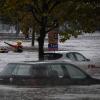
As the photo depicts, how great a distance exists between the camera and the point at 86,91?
47.9 feet

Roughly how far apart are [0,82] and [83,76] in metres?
2.71

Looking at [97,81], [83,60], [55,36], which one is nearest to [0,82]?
[97,81]

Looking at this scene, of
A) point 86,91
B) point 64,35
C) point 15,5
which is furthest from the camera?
point 64,35

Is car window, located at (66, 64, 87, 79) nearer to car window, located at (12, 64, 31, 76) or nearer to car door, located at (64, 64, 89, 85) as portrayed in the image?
car door, located at (64, 64, 89, 85)

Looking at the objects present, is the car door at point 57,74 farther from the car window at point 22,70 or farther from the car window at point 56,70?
the car window at point 22,70

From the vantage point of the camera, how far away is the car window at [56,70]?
15.5 m

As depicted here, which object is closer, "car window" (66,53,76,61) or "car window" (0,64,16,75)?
"car window" (0,64,16,75)

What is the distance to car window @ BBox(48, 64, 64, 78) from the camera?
15453 mm

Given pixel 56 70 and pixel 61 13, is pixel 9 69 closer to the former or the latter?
pixel 56 70

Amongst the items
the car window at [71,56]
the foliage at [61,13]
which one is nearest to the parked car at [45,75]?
the foliage at [61,13]

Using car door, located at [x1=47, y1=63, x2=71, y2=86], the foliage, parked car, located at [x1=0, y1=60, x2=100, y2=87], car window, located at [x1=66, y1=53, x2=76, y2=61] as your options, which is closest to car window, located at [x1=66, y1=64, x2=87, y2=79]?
parked car, located at [x1=0, y1=60, x2=100, y2=87]

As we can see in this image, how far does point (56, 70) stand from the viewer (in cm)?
1553

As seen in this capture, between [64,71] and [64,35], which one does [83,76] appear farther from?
[64,35]

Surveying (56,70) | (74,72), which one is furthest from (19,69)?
(74,72)
